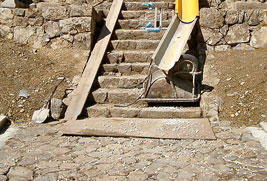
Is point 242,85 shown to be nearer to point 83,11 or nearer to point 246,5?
point 246,5

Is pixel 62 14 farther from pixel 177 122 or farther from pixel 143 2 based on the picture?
pixel 177 122

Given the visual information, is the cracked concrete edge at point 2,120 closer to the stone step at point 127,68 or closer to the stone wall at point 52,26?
the stone step at point 127,68

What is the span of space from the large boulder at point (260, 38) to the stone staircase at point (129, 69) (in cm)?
171

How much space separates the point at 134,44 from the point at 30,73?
192 cm

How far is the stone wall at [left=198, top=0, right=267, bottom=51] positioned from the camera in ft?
20.9

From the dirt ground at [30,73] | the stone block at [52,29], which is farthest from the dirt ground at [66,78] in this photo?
the stone block at [52,29]

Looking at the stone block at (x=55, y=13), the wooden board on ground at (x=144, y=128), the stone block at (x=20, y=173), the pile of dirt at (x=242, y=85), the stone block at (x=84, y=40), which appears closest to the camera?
the stone block at (x=20, y=173)

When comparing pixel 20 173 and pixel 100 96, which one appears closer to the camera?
pixel 20 173

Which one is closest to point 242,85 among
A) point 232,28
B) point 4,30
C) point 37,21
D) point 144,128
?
point 232,28

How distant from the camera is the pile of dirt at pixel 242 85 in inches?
197

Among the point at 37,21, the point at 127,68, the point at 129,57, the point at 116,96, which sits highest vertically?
the point at 37,21

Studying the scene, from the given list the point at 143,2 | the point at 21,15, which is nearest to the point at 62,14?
the point at 21,15

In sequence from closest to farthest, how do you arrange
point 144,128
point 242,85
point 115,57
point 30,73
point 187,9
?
1. point 144,128
2. point 242,85
3. point 30,73
4. point 115,57
5. point 187,9

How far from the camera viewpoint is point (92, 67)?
19.8 ft
